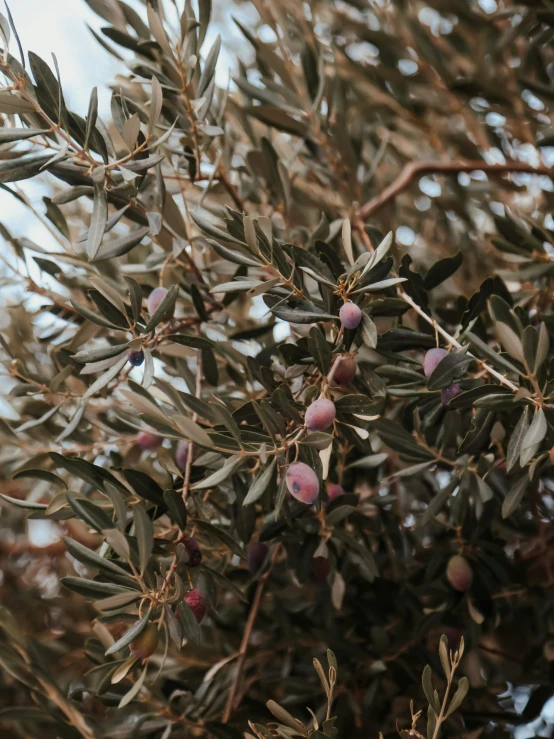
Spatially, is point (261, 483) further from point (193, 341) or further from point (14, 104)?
point (14, 104)

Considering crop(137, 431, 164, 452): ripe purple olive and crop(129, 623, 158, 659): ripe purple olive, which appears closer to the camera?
crop(129, 623, 158, 659): ripe purple olive

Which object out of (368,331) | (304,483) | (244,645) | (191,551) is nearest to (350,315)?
(368,331)

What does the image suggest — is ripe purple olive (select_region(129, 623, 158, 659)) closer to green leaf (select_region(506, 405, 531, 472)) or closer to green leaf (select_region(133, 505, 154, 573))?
green leaf (select_region(133, 505, 154, 573))

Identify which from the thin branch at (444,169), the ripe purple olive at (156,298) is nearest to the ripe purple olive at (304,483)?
the ripe purple olive at (156,298)

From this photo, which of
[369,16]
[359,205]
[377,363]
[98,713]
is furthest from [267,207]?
[98,713]

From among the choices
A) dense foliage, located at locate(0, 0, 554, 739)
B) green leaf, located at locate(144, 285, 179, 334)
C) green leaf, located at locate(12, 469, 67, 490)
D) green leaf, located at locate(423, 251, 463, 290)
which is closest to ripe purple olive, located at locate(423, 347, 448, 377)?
dense foliage, located at locate(0, 0, 554, 739)

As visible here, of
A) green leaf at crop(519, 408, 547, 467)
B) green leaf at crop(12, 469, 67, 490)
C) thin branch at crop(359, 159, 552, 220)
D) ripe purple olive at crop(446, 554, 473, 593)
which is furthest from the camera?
thin branch at crop(359, 159, 552, 220)

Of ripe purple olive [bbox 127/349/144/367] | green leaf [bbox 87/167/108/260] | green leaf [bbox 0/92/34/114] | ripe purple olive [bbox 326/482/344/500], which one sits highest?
green leaf [bbox 0/92/34/114]
